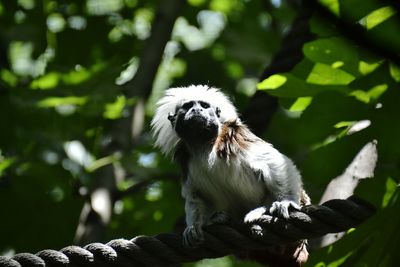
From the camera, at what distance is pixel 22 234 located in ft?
14.8

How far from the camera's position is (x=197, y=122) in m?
4.11

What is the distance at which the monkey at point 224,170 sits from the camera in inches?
148

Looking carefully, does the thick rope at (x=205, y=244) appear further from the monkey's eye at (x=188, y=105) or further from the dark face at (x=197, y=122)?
the monkey's eye at (x=188, y=105)

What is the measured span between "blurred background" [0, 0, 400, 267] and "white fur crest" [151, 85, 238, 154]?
0.86 ft

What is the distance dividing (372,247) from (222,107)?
1.82 m

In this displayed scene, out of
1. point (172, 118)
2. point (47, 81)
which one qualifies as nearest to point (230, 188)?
point (172, 118)

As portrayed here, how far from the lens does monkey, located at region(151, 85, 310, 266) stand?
3.77 m

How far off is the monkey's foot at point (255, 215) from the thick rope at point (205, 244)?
53mm

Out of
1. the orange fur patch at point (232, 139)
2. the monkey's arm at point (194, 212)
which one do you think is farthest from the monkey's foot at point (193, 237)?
the orange fur patch at point (232, 139)

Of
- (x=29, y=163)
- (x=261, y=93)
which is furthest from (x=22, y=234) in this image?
(x=261, y=93)

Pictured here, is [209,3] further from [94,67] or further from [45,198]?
[45,198]

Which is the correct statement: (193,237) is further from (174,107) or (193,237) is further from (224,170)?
(174,107)

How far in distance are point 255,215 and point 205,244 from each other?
0.34m

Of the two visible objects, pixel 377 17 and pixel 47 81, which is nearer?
pixel 377 17
